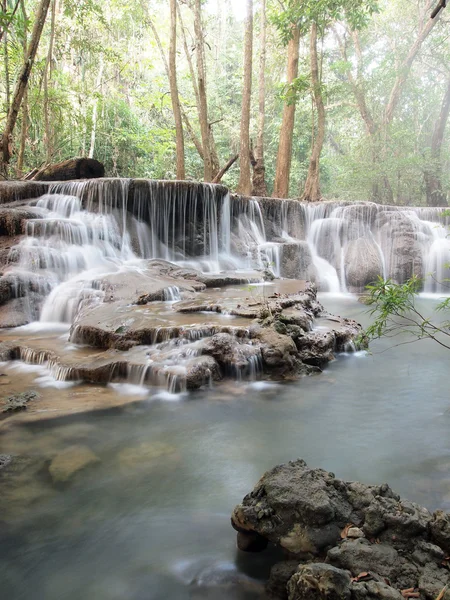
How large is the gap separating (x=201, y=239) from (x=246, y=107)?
547 centimetres

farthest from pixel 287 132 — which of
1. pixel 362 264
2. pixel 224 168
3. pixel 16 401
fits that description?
pixel 16 401

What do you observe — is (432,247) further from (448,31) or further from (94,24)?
(94,24)

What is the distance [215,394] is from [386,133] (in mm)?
17938

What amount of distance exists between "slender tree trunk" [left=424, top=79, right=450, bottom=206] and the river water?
647 inches

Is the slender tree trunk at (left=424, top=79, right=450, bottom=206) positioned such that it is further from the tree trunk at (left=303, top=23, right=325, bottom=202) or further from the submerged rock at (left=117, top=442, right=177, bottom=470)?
the submerged rock at (left=117, top=442, right=177, bottom=470)

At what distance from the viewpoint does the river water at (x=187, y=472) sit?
249cm

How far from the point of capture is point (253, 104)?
85.0ft

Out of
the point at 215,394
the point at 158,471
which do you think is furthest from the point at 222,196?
the point at 158,471

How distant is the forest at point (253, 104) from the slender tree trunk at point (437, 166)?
0.04 meters

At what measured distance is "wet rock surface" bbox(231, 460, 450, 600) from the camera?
1.95m

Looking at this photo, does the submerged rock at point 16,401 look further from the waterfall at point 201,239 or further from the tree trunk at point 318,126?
the tree trunk at point 318,126

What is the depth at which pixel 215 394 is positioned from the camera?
17.1 feet

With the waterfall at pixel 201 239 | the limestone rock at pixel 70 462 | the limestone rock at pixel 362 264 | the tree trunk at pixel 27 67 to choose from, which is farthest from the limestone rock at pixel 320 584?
the limestone rock at pixel 362 264

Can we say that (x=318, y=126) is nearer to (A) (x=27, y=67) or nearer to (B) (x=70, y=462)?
(A) (x=27, y=67)
